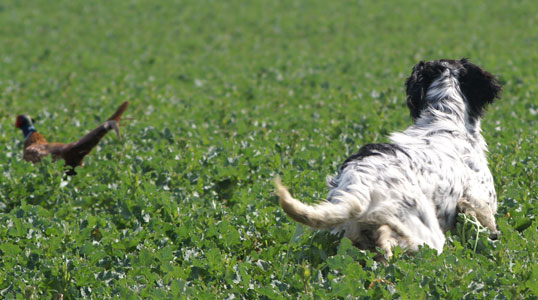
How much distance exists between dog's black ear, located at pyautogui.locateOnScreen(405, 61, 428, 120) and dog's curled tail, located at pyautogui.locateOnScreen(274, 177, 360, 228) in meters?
1.80

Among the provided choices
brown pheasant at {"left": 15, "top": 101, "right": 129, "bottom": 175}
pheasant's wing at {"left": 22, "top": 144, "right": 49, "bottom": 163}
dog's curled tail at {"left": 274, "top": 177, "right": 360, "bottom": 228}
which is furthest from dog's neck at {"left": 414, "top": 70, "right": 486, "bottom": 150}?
pheasant's wing at {"left": 22, "top": 144, "right": 49, "bottom": 163}

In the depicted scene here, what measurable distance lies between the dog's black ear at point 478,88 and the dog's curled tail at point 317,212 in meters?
1.99

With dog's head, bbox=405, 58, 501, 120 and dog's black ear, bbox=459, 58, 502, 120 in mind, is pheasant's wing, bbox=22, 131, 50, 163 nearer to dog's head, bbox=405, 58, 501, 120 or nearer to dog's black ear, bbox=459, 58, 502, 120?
dog's head, bbox=405, 58, 501, 120

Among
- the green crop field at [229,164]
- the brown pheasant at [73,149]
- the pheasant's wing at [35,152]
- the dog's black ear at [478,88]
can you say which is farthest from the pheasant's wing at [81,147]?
the dog's black ear at [478,88]

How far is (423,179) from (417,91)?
4.53 feet

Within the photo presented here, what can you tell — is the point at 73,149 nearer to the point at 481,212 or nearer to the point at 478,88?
the point at 478,88

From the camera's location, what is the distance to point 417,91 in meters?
5.77

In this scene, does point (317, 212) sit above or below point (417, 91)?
below

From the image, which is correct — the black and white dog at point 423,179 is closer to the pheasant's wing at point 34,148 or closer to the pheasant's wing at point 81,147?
the pheasant's wing at point 81,147

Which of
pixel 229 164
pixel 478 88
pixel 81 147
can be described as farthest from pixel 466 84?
pixel 81 147

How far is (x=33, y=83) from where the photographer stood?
49.8ft

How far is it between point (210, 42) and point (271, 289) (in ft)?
60.9

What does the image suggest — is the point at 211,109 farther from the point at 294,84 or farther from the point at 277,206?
the point at 277,206

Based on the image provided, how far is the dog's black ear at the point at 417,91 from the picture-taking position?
5742mm
